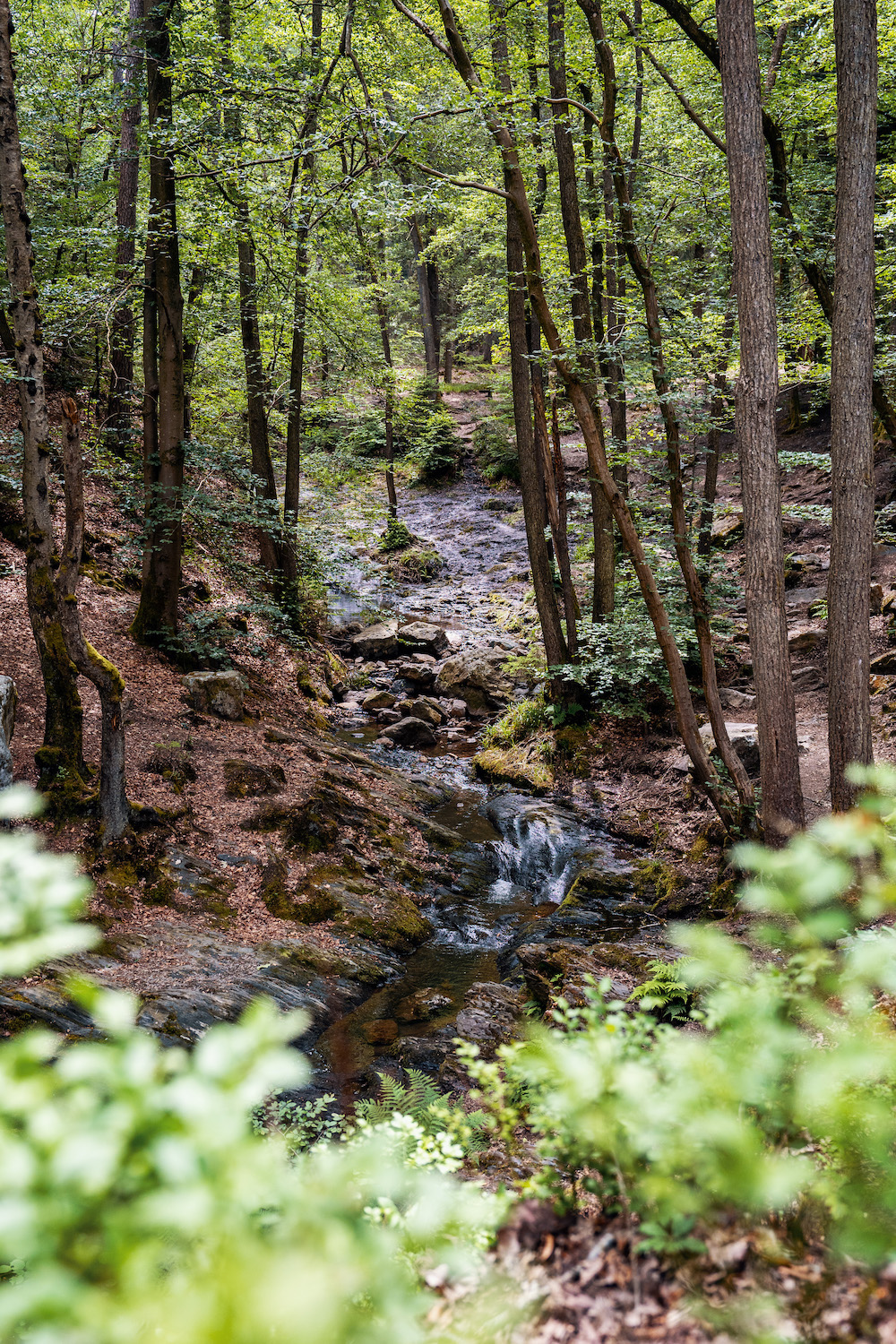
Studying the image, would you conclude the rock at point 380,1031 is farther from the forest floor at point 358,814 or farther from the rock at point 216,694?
the rock at point 216,694

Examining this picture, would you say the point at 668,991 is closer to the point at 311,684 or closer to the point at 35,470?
the point at 35,470

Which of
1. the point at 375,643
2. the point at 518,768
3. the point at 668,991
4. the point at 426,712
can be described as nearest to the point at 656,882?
the point at 668,991

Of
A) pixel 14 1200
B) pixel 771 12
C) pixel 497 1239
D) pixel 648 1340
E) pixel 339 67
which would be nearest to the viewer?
pixel 14 1200

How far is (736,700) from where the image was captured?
436 inches

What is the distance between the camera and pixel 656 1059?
68.0 inches

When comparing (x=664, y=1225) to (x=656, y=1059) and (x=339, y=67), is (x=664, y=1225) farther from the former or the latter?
(x=339, y=67)

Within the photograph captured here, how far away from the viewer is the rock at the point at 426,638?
1716cm

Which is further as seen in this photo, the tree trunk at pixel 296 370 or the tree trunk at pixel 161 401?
the tree trunk at pixel 296 370

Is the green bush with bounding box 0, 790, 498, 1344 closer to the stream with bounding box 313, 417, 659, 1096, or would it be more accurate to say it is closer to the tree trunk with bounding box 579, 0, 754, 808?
the stream with bounding box 313, 417, 659, 1096

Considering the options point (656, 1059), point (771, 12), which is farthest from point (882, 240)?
point (656, 1059)

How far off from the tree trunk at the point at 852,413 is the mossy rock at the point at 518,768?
578cm

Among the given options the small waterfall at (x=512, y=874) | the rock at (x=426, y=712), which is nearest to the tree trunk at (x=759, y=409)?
the small waterfall at (x=512, y=874)

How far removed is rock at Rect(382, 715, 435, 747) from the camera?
13.1 m

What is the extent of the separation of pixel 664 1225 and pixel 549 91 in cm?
1268
